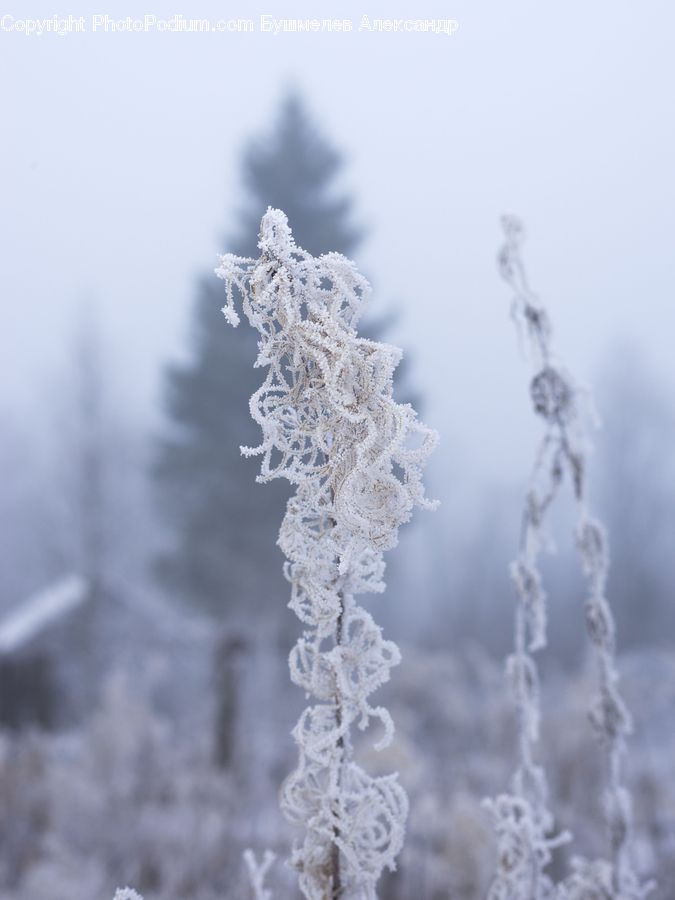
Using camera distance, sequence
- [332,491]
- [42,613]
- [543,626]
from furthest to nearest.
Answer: [42,613] < [543,626] < [332,491]

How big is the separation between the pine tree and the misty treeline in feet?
0.12

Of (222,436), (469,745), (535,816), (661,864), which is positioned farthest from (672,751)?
(222,436)

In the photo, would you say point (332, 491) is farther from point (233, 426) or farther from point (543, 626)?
point (233, 426)

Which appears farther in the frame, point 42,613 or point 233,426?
point 233,426

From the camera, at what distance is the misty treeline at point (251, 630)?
10.9 ft

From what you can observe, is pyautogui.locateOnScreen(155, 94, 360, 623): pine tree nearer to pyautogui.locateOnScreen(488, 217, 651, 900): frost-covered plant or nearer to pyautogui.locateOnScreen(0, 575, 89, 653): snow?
pyautogui.locateOnScreen(0, 575, 89, 653): snow

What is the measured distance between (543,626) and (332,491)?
0.51 m

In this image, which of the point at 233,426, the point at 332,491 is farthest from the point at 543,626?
the point at 233,426

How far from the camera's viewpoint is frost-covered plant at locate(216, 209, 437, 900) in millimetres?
869

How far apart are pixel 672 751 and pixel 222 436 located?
8317 mm

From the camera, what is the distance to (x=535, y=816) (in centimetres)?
132

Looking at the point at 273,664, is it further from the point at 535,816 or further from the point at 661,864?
the point at 535,816

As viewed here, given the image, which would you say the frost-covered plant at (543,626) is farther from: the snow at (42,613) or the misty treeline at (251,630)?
the snow at (42,613)

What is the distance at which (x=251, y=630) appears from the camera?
35.1 feet
